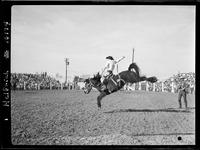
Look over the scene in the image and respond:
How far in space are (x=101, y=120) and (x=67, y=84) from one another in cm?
94

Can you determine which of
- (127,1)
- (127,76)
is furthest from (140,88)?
(127,1)

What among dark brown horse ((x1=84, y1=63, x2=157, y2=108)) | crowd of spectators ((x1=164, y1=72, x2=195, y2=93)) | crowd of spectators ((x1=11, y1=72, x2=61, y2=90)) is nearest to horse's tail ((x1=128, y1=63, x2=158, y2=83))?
dark brown horse ((x1=84, y1=63, x2=157, y2=108))

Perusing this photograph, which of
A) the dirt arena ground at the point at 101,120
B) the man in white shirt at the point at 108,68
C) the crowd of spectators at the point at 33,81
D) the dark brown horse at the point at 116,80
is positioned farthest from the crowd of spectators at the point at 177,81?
the crowd of spectators at the point at 33,81

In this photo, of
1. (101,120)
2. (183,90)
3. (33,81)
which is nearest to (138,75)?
(183,90)

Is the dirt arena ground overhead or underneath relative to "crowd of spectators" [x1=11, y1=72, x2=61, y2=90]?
underneath

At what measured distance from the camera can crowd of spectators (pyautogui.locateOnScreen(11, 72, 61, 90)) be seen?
153 inches

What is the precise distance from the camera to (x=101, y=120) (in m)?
3.92

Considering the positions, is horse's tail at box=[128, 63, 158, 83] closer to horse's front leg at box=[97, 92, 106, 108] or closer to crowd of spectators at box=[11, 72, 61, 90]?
horse's front leg at box=[97, 92, 106, 108]

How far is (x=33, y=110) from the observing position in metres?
3.92

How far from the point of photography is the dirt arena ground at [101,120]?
372 centimetres

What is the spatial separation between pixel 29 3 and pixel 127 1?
1.48m

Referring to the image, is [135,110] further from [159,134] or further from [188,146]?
[188,146]

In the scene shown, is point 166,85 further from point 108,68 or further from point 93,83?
point 93,83

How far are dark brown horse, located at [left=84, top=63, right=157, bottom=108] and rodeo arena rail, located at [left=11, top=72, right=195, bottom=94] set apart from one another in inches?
3.4
